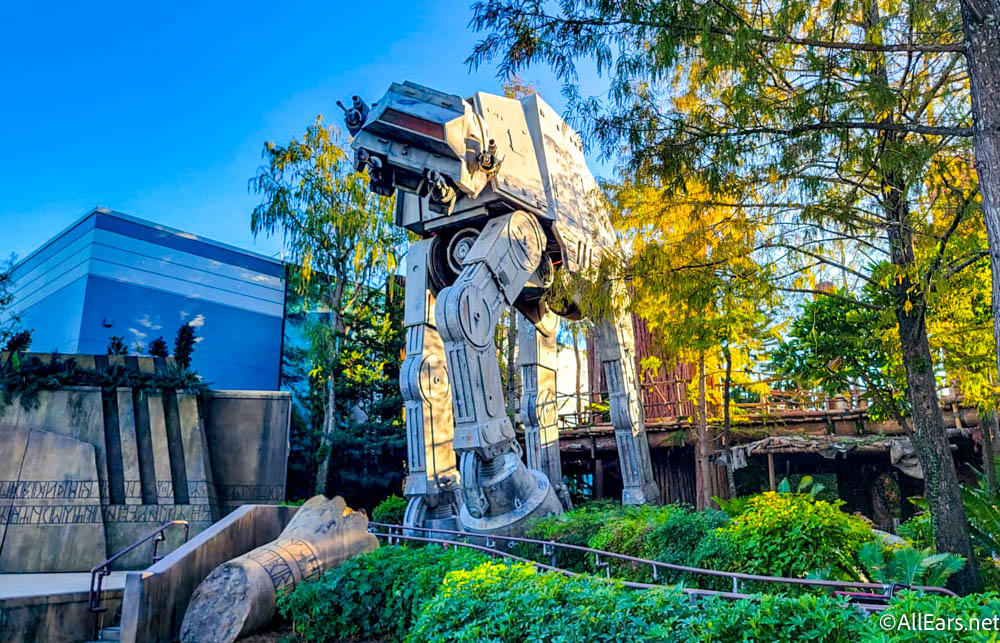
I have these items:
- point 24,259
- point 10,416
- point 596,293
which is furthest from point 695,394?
point 24,259

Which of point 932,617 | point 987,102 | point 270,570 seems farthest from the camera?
point 270,570

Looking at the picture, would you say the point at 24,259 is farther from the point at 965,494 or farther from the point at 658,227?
the point at 965,494

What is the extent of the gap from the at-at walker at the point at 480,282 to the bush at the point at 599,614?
378cm

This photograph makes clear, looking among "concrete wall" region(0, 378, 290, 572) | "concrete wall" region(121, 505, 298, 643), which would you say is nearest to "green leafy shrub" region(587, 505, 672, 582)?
"concrete wall" region(121, 505, 298, 643)

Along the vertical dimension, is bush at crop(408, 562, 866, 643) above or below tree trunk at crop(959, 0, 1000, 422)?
below

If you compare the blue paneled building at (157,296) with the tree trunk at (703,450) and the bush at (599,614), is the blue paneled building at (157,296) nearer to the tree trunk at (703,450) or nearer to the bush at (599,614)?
the tree trunk at (703,450)

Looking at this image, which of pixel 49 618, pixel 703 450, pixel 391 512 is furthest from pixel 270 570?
pixel 703 450

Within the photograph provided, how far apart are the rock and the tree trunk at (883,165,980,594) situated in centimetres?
646

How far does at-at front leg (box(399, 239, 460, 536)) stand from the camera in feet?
33.0

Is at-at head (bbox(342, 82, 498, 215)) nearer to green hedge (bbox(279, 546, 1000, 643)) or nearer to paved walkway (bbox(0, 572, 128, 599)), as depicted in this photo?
green hedge (bbox(279, 546, 1000, 643))

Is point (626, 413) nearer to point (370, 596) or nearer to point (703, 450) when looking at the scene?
point (703, 450)

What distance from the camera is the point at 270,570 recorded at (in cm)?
790

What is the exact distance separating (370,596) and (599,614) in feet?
11.7

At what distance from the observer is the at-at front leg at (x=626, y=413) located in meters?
11.8
